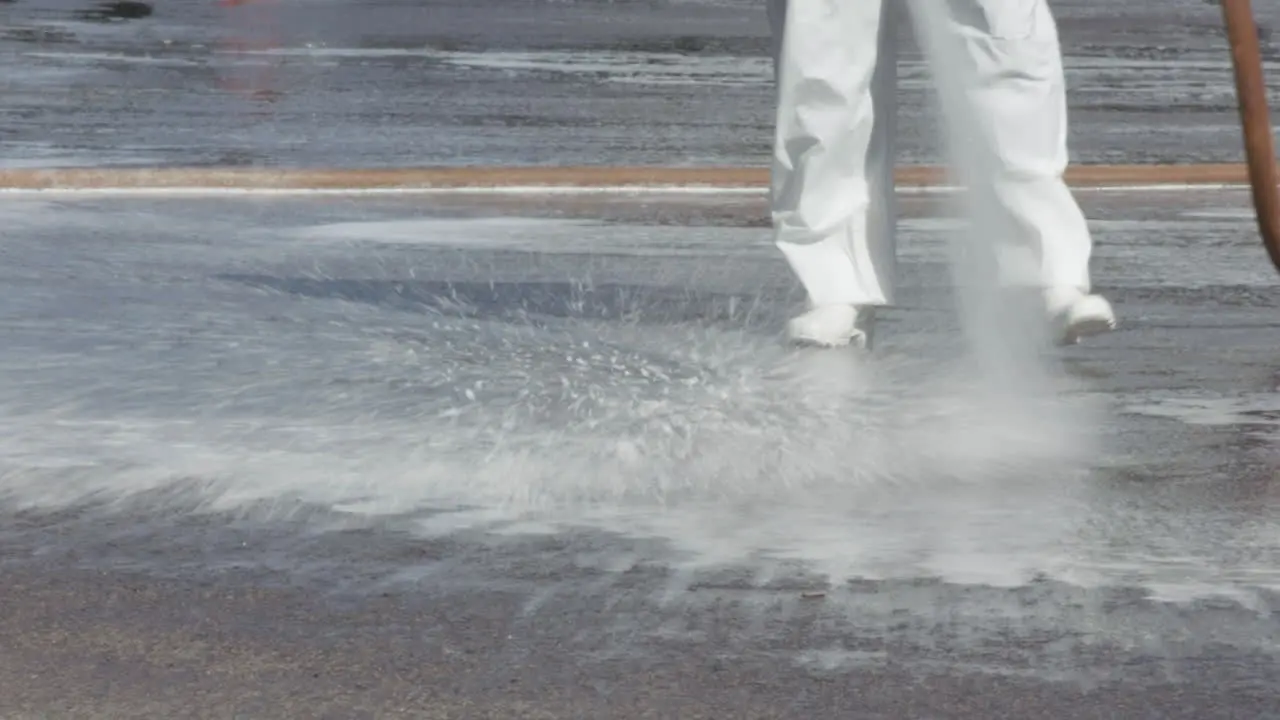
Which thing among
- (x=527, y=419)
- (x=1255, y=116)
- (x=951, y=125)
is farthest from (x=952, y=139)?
(x=527, y=419)

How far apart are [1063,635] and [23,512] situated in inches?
64.7

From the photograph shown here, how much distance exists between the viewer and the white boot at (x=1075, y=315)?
19.7 ft

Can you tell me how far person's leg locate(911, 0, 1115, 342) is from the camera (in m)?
6.14

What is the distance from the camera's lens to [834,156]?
6.39 meters

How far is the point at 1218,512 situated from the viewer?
15.3 ft

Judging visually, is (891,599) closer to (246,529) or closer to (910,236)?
(246,529)

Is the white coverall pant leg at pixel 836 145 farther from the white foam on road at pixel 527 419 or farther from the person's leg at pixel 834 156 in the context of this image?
the white foam on road at pixel 527 419

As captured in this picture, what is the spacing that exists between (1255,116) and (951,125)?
28.0 inches

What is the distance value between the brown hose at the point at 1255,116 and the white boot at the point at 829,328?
925 mm

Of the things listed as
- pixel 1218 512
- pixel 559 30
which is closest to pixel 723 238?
pixel 1218 512

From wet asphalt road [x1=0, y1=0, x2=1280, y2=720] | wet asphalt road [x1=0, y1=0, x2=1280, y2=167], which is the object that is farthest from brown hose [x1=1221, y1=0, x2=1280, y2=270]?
wet asphalt road [x1=0, y1=0, x2=1280, y2=167]

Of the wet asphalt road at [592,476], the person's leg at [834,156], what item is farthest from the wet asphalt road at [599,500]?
the person's leg at [834,156]

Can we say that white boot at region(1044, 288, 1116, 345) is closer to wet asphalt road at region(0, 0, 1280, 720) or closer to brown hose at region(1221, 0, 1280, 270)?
wet asphalt road at region(0, 0, 1280, 720)

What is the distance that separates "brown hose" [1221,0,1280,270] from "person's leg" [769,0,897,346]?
0.71 meters
